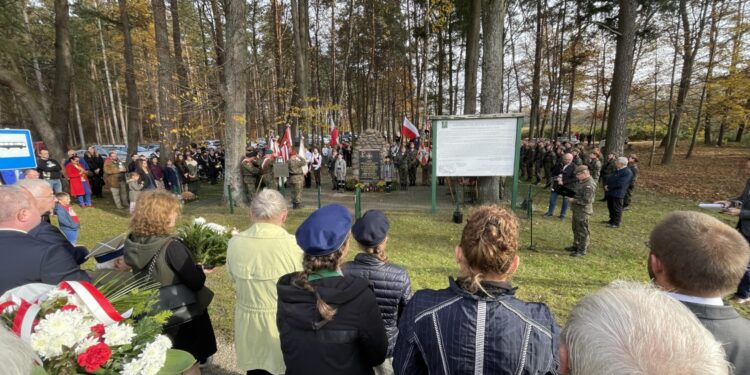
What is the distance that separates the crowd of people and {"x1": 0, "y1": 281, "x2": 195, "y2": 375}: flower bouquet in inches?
21.7

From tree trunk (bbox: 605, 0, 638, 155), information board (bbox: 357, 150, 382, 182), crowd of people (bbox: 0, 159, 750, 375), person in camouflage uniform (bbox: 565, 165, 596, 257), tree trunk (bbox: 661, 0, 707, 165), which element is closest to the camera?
crowd of people (bbox: 0, 159, 750, 375)

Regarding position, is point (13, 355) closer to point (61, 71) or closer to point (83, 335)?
point (83, 335)

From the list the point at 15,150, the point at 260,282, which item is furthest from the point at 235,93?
the point at 260,282

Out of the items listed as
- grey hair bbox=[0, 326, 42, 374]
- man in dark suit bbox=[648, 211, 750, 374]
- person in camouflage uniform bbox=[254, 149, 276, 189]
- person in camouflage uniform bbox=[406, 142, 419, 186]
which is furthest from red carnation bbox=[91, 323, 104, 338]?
person in camouflage uniform bbox=[406, 142, 419, 186]

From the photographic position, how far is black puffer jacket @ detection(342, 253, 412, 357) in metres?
2.29

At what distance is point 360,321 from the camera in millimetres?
1682

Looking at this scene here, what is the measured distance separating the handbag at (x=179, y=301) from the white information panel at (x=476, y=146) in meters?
7.64

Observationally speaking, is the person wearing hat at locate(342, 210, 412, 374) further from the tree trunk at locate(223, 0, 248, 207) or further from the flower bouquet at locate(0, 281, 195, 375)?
the tree trunk at locate(223, 0, 248, 207)

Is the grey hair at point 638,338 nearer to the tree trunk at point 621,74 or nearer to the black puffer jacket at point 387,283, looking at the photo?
the black puffer jacket at point 387,283

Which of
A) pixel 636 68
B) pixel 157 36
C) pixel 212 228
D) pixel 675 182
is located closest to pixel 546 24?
pixel 636 68

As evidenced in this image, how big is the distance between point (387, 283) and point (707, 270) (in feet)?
5.46

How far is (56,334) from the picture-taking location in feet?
4.03

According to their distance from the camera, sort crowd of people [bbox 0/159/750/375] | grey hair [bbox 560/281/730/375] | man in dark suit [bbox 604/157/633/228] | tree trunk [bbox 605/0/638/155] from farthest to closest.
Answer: tree trunk [bbox 605/0/638/155] → man in dark suit [bbox 604/157/633/228] → crowd of people [bbox 0/159/750/375] → grey hair [bbox 560/281/730/375]

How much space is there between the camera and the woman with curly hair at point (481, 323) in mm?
1392
